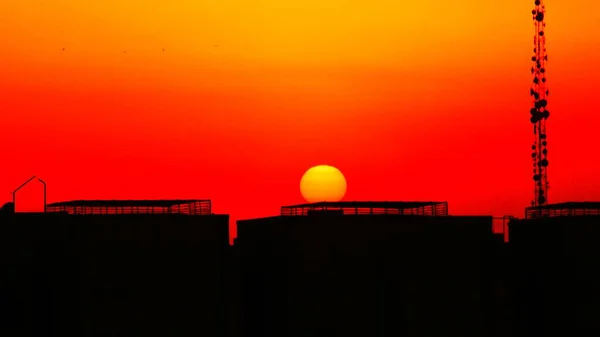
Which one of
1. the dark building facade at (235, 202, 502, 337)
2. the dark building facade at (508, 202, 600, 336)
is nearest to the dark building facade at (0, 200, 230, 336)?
the dark building facade at (235, 202, 502, 337)

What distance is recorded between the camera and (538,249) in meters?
111

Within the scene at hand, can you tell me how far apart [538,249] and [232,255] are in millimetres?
37854

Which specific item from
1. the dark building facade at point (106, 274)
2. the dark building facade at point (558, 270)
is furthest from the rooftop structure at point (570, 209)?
the dark building facade at point (106, 274)

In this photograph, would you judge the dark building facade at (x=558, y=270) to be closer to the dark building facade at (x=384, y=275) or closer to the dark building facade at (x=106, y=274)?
the dark building facade at (x=384, y=275)

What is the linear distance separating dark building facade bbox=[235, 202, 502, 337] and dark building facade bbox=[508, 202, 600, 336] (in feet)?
18.2

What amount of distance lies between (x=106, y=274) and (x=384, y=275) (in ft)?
81.7

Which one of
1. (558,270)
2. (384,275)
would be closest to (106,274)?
(384,275)

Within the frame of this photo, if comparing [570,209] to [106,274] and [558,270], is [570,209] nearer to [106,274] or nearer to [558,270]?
[558,270]

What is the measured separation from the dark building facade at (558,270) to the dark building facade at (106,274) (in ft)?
99.6

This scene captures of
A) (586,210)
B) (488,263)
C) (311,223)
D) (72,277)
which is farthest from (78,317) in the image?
(586,210)

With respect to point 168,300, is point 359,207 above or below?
above

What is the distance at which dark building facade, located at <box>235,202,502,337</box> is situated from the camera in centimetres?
10569

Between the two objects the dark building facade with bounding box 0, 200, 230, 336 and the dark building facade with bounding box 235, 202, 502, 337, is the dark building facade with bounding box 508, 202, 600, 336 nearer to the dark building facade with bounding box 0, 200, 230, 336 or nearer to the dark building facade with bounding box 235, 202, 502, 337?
the dark building facade with bounding box 235, 202, 502, 337

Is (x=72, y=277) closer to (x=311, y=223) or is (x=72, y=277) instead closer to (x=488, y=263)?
(x=311, y=223)
